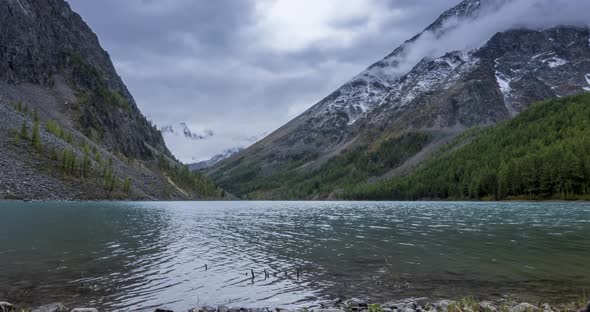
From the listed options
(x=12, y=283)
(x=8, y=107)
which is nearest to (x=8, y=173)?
(x=8, y=107)

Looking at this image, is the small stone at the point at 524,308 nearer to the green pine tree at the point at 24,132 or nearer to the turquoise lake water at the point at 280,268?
the turquoise lake water at the point at 280,268

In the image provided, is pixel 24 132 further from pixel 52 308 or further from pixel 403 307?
pixel 403 307

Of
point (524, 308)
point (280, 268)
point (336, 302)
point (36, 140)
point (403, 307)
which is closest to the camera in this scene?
point (524, 308)

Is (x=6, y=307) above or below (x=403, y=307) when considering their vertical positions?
above

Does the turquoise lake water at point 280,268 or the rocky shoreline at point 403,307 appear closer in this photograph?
the rocky shoreline at point 403,307

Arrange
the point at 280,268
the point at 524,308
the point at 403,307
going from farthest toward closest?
the point at 280,268
the point at 403,307
the point at 524,308

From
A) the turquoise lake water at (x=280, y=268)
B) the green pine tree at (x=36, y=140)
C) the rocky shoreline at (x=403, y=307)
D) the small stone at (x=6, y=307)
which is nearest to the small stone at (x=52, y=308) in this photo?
the rocky shoreline at (x=403, y=307)

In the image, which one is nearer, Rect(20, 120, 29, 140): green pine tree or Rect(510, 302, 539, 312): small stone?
Rect(510, 302, 539, 312): small stone

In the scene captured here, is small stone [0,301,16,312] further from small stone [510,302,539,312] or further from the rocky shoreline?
small stone [510,302,539,312]

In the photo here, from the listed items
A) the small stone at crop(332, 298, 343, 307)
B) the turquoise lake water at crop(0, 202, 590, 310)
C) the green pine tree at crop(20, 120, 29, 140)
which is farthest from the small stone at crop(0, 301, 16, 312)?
the green pine tree at crop(20, 120, 29, 140)

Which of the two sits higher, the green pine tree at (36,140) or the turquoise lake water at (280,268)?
the green pine tree at (36,140)

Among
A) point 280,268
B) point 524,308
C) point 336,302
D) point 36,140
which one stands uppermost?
point 36,140

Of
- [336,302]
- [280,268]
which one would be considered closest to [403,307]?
[336,302]

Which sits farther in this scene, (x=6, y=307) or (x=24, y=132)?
(x=24, y=132)
